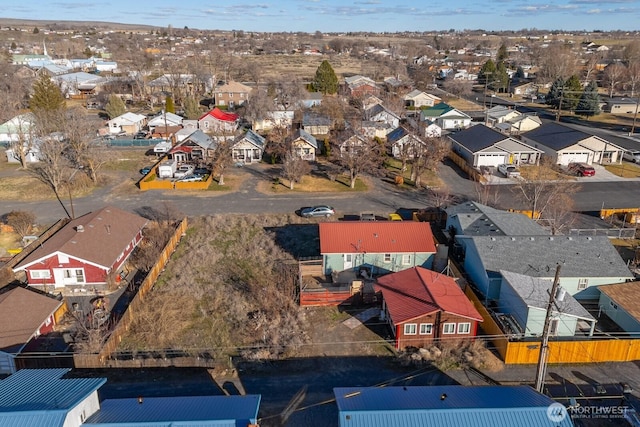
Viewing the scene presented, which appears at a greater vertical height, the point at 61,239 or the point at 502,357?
the point at 61,239

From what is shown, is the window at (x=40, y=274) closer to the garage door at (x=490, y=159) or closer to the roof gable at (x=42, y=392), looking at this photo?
the roof gable at (x=42, y=392)

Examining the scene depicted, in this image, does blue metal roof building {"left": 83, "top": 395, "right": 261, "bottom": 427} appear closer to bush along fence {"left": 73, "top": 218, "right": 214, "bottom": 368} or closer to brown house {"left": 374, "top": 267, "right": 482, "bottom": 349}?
bush along fence {"left": 73, "top": 218, "right": 214, "bottom": 368}

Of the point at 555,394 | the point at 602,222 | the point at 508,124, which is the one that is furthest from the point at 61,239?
the point at 508,124

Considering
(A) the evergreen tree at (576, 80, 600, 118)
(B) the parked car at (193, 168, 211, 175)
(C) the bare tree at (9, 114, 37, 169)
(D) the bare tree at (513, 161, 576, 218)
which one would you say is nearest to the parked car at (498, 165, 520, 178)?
(D) the bare tree at (513, 161, 576, 218)

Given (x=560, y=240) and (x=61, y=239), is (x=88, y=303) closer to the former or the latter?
(x=61, y=239)

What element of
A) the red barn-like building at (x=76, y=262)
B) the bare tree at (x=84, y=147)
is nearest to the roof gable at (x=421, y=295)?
the red barn-like building at (x=76, y=262)

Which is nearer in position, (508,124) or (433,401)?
(433,401)

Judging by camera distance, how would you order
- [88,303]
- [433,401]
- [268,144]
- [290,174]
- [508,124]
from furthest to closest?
[508,124], [268,144], [290,174], [88,303], [433,401]
